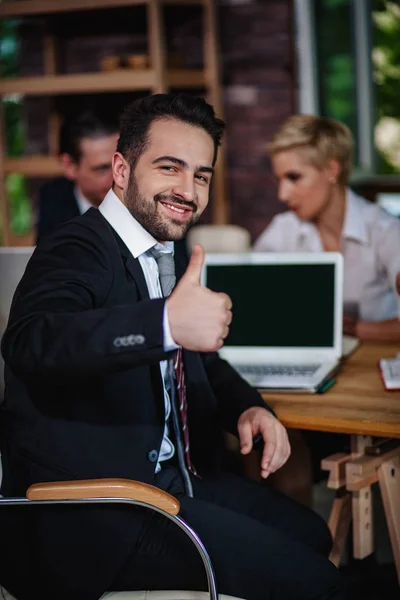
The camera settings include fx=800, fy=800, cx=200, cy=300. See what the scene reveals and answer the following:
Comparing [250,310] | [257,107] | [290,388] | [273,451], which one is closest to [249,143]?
[257,107]

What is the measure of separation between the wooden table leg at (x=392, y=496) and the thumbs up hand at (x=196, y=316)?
87 cm

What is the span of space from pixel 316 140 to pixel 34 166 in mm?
1990

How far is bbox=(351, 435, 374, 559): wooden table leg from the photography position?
6.54 ft

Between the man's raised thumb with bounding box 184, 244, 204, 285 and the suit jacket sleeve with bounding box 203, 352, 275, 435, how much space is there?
557mm

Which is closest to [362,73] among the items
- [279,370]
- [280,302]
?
[280,302]

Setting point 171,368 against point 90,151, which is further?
point 90,151

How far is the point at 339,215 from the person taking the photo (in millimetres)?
2887

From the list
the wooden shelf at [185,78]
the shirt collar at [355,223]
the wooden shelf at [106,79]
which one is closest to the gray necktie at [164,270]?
the shirt collar at [355,223]

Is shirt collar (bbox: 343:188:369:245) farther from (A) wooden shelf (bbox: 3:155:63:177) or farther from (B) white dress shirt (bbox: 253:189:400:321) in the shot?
(A) wooden shelf (bbox: 3:155:63:177)

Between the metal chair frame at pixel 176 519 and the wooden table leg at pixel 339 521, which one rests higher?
the metal chair frame at pixel 176 519

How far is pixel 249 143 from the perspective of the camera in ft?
14.5

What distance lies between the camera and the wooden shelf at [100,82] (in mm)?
3957

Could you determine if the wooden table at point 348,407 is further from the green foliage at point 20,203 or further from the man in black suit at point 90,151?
the green foliage at point 20,203

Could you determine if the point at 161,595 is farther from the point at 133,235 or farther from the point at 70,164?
the point at 70,164
